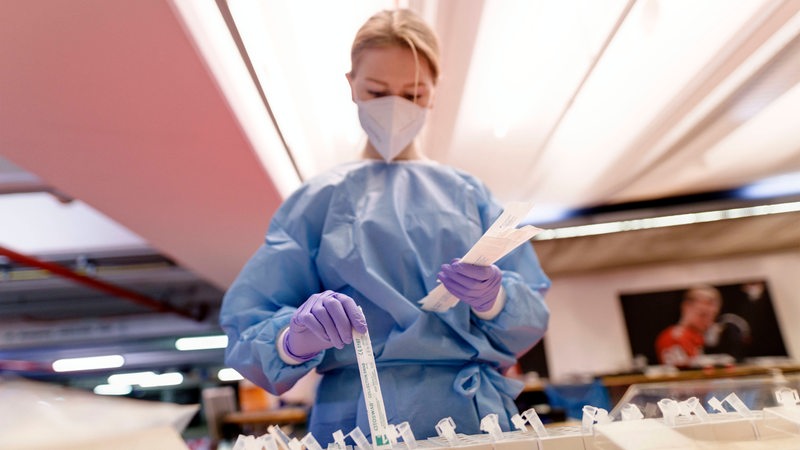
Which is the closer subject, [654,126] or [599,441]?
[599,441]

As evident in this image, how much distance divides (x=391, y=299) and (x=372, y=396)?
0.24 metres

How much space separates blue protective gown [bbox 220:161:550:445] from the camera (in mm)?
953

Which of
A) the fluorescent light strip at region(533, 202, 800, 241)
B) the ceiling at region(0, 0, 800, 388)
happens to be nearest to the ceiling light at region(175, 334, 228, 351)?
the ceiling at region(0, 0, 800, 388)

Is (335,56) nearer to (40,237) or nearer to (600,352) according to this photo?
(40,237)

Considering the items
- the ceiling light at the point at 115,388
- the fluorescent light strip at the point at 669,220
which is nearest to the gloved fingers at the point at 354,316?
the fluorescent light strip at the point at 669,220

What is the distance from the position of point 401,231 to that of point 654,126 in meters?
3.41

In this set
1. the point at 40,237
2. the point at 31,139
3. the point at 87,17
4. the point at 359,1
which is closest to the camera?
the point at 87,17

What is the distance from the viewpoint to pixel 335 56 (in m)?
2.44

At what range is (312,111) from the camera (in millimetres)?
2965

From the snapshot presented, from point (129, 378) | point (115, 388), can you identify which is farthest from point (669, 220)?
point (115, 388)

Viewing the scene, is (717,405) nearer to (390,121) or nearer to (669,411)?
(669,411)

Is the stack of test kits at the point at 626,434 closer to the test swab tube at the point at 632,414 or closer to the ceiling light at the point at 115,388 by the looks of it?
the test swab tube at the point at 632,414

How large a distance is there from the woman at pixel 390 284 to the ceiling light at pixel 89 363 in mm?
10058

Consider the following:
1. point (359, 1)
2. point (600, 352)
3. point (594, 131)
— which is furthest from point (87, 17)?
point (600, 352)
